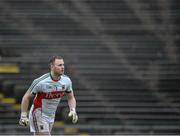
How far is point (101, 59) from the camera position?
43.3 feet

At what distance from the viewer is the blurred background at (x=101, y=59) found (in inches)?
503

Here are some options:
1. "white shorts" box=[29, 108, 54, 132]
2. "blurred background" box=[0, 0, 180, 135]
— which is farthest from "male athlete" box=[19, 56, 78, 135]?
"blurred background" box=[0, 0, 180, 135]

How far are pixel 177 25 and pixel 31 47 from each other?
9.60ft

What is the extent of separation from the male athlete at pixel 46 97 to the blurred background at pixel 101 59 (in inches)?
189

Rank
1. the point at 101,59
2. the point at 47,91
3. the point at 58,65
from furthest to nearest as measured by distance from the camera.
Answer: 1. the point at 101,59
2. the point at 47,91
3. the point at 58,65

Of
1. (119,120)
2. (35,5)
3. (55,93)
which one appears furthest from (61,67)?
(35,5)

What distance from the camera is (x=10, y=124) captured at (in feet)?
41.9

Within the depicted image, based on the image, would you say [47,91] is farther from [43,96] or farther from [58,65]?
[58,65]

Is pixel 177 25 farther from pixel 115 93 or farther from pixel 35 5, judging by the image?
pixel 35 5

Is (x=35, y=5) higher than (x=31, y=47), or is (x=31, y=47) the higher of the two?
(x=35, y=5)

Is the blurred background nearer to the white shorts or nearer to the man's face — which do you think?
the white shorts

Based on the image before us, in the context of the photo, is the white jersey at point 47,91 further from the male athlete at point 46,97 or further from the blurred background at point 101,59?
the blurred background at point 101,59

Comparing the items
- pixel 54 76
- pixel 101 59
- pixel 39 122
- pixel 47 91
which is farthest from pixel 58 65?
pixel 101 59

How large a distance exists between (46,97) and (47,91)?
0.29 ft
